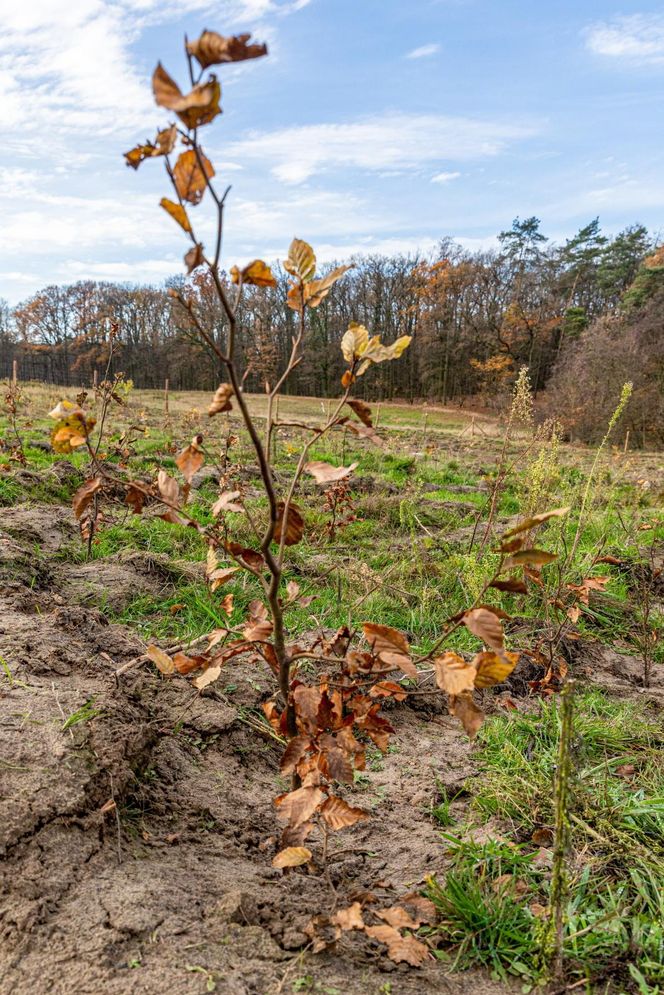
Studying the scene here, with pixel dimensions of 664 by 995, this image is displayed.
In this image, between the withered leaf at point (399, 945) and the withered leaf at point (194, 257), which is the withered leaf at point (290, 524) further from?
the withered leaf at point (399, 945)

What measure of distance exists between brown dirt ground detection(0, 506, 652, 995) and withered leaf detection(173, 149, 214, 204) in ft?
5.07

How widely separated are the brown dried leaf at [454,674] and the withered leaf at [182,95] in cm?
104

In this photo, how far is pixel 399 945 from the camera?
1.36 metres

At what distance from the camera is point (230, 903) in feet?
4.68

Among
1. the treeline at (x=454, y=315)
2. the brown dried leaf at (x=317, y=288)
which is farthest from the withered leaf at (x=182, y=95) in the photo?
the treeline at (x=454, y=315)

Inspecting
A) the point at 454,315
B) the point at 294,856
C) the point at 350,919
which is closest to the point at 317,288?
the point at 294,856

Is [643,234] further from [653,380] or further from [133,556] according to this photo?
[133,556]

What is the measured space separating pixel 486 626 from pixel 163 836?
126 cm

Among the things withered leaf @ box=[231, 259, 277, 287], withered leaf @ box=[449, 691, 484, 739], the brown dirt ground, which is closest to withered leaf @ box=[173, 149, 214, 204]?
withered leaf @ box=[231, 259, 277, 287]

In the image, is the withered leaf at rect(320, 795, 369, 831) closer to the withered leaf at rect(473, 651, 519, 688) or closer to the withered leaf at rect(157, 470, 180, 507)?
the withered leaf at rect(473, 651, 519, 688)

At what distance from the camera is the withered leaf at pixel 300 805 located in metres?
1.32

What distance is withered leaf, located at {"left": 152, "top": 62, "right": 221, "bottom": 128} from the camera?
2.76ft

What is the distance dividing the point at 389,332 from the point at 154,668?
1614 inches

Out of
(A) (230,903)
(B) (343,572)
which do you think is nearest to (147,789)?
(A) (230,903)
